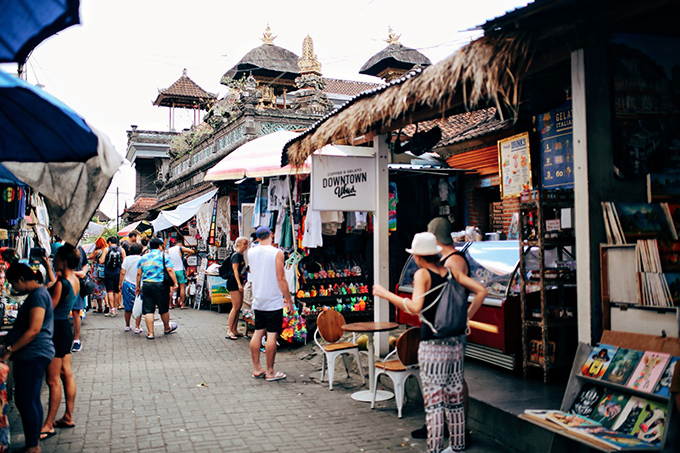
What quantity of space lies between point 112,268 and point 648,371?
491 inches

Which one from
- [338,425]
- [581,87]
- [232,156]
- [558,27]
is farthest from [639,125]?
[232,156]

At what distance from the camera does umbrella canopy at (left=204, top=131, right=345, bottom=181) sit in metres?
10.1

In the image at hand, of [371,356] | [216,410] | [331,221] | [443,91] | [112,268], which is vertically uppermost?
[443,91]

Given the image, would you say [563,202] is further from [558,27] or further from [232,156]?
[232,156]

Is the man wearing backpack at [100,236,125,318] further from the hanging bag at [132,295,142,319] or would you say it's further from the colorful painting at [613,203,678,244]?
the colorful painting at [613,203,678,244]

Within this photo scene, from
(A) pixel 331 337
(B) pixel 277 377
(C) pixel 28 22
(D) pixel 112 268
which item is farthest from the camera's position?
(D) pixel 112 268

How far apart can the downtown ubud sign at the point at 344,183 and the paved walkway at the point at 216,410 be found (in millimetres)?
2394

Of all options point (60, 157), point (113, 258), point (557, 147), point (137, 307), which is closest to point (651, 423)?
point (557, 147)

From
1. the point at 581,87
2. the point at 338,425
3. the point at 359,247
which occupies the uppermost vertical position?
the point at 581,87

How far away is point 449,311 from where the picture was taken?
4.38 metres

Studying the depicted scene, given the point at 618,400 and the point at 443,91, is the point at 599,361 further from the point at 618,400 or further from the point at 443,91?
the point at 443,91

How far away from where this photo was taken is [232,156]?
11250 millimetres

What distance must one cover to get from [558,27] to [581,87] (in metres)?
0.57

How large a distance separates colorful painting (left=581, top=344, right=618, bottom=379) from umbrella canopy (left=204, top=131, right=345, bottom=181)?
5905 millimetres
